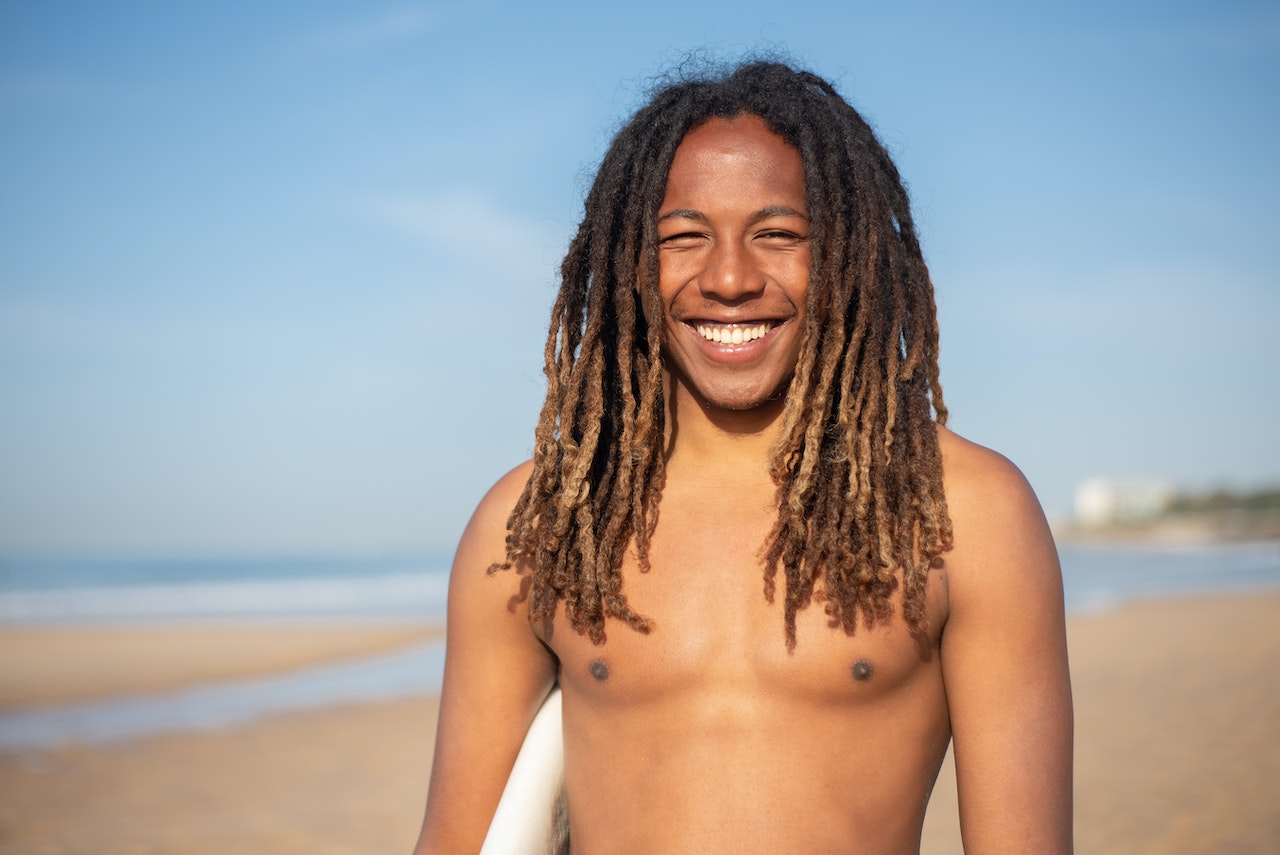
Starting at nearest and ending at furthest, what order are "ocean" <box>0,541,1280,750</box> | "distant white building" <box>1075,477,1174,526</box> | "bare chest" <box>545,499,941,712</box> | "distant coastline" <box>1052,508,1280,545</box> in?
"bare chest" <box>545,499,941,712</box> → "ocean" <box>0,541,1280,750</box> → "distant coastline" <box>1052,508,1280,545</box> → "distant white building" <box>1075,477,1174,526</box>

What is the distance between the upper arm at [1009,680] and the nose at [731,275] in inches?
22.1

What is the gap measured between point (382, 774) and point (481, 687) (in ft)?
21.5

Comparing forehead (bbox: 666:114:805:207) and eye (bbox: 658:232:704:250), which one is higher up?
forehead (bbox: 666:114:805:207)

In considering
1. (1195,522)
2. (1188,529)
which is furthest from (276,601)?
(1195,522)

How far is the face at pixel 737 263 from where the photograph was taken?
218 centimetres

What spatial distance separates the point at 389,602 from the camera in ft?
88.9

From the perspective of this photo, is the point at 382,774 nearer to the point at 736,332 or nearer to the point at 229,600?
the point at 736,332

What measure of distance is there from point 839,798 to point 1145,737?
310 inches

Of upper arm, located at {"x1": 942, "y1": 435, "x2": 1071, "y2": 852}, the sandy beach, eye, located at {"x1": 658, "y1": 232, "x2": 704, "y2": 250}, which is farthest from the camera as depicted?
the sandy beach

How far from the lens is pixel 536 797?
2.30 meters

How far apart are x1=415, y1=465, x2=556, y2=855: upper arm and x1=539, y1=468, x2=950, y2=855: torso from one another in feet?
0.60

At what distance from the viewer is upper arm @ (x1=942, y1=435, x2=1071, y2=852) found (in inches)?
74.9

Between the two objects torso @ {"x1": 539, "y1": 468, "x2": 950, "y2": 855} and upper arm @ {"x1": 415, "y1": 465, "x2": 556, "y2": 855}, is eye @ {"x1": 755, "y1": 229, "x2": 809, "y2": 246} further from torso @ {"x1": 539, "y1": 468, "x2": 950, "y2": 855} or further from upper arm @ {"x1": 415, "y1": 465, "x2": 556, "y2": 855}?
upper arm @ {"x1": 415, "y1": 465, "x2": 556, "y2": 855}

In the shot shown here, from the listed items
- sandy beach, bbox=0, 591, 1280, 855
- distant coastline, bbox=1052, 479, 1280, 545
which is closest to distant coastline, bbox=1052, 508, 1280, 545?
distant coastline, bbox=1052, 479, 1280, 545
